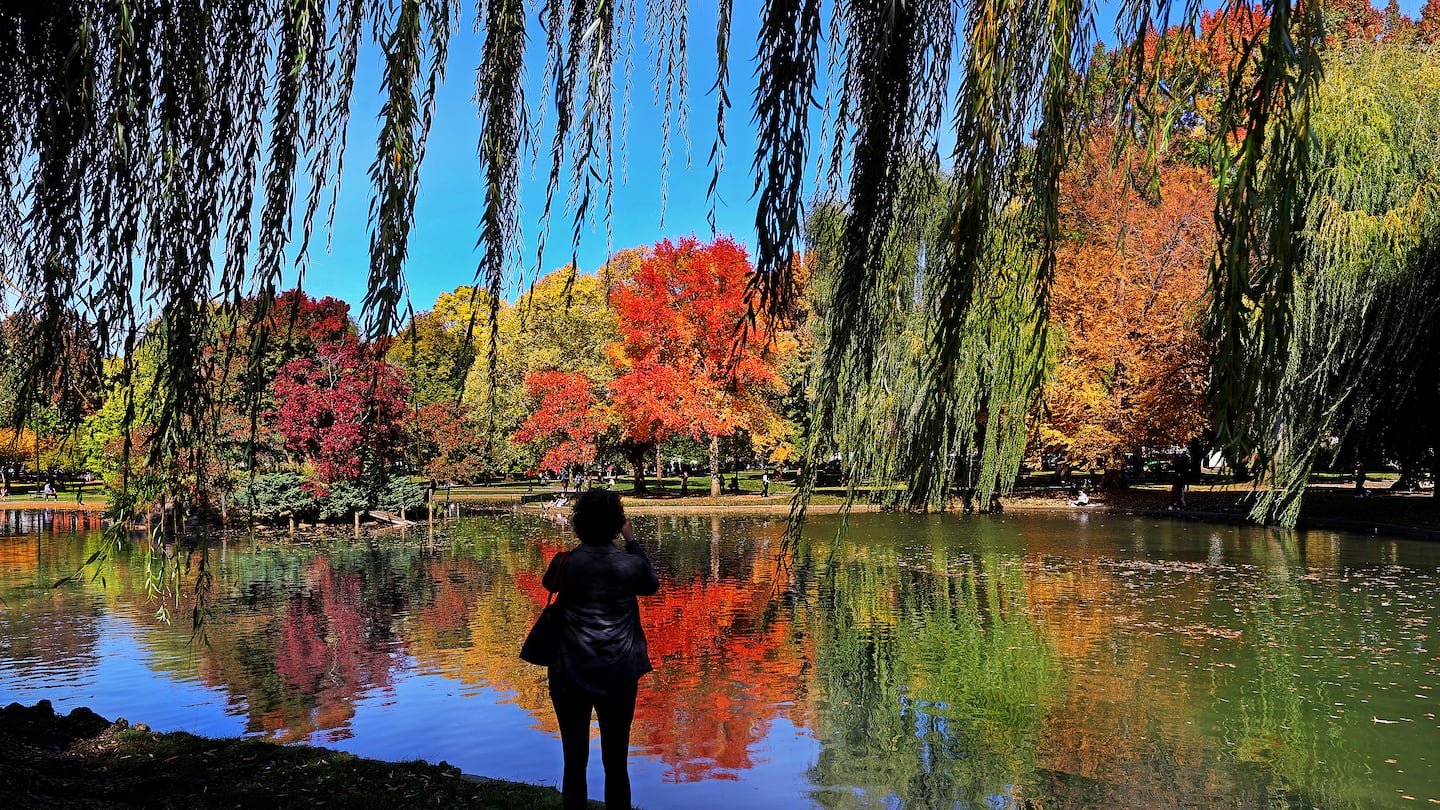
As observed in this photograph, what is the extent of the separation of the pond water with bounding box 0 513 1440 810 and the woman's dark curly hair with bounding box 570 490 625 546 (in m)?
1.48

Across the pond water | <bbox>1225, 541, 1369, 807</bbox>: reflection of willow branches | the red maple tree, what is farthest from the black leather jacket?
the red maple tree

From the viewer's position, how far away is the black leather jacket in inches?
136

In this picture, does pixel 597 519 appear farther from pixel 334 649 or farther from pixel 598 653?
pixel 334 649

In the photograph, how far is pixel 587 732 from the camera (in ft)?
11.4

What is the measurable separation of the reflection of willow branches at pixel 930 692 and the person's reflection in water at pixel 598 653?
0.89 meters

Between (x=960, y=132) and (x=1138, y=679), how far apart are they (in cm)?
830

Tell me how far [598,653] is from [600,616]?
0.14 meters

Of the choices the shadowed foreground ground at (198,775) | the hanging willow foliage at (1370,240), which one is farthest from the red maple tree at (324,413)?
the hanging willow foliage at (1370,240)

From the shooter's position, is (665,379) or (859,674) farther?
(665,379)

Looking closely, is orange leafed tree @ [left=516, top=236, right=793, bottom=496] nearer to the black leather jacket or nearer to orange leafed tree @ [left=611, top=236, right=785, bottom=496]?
orange leafed tree @ [left=611, top=236, right=785, bottom=496]

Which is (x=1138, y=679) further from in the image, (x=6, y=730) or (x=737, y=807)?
(x=6, y=730)

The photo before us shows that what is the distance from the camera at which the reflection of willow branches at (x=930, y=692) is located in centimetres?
593

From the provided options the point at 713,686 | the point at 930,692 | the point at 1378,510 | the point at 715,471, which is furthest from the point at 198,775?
the point at 715,471

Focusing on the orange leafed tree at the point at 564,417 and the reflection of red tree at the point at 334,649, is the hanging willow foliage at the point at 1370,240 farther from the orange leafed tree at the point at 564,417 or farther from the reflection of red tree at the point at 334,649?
the orange leafed tree at the point at 564,417
